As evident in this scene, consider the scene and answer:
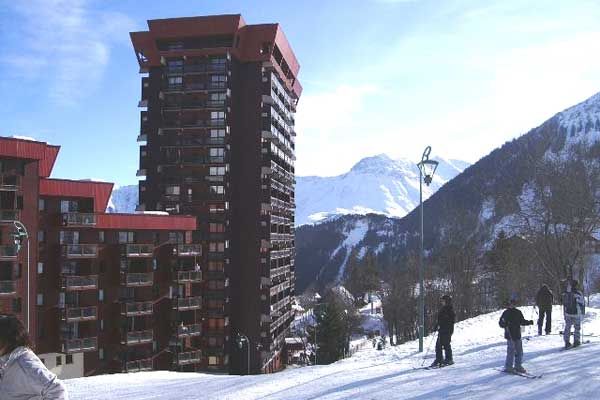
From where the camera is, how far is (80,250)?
42750 mm

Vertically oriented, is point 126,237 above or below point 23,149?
below

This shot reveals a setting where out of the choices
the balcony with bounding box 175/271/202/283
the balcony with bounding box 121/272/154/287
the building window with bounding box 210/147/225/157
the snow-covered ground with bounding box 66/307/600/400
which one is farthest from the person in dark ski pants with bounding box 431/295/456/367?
the building window with bounding box 210/147/225/157

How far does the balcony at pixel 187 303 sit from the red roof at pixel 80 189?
11.0 meters

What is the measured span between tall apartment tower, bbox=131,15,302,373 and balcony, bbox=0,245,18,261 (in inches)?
877

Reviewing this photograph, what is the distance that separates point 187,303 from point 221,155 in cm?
1755

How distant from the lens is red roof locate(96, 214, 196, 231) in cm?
4569

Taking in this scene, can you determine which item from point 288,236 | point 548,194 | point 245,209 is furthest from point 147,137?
point 548,194

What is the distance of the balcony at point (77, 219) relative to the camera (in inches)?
1660

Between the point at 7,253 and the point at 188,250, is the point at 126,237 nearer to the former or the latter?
the point at 188,250

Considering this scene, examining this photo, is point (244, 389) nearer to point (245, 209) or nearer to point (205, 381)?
point (205, 381)

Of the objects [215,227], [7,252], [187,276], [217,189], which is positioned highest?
[217,189]

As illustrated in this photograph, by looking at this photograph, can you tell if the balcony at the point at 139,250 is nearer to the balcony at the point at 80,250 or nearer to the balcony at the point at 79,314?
the balcony at the point at 80,250

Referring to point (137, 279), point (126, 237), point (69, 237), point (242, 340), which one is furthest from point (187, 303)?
point (69, 237)

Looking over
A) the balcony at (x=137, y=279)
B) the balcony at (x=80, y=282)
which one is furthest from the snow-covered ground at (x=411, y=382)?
the balcony at (x=137, y=279)
